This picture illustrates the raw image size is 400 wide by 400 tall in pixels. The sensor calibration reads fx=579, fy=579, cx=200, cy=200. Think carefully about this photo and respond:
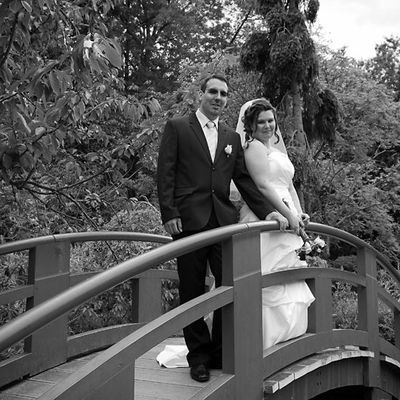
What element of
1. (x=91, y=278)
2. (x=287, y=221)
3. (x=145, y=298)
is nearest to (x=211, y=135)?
(x=287, y=221)

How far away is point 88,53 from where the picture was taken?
288 cm

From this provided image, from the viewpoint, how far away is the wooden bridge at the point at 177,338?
2.38 metres

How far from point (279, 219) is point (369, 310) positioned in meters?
2.02

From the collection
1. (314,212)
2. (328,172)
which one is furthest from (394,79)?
(314,212)

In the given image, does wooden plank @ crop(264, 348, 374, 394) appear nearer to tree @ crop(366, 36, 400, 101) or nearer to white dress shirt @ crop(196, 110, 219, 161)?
white dress shirt @ crop(196, 110, 219, 161)

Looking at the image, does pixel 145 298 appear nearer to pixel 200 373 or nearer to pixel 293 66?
pixel 200 373

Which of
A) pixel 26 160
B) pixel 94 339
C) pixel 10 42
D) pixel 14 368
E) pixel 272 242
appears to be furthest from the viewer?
pixel 94 339

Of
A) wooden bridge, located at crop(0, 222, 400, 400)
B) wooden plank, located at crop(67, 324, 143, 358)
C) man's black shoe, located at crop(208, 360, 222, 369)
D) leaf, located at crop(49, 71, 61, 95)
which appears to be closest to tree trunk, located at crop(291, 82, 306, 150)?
wooden bridge, located at crop(0, 222, 400, 400)

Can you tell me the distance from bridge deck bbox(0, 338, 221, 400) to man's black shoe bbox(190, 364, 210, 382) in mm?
29

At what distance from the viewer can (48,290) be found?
404 cm

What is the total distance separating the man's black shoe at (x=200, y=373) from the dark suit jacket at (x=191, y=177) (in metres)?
0.85

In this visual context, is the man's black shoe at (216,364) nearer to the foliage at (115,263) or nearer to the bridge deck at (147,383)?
the bridge deck at (147,383)

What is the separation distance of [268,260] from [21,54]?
2.44 m

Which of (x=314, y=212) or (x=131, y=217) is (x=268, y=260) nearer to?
(x=131, y=217)
